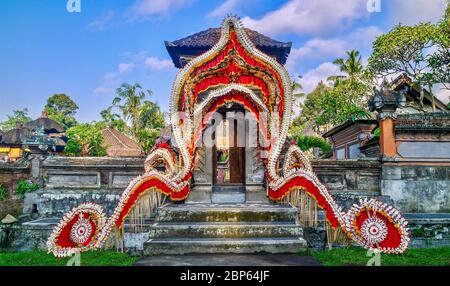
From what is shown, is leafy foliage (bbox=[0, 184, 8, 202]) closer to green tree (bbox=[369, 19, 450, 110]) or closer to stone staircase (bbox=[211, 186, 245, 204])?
stone staircase (bbox=[211, 186, 245, 204])

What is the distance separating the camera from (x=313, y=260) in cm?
615

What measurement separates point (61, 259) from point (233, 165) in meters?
6.01

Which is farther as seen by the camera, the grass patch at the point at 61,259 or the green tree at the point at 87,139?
the green tree at the point at 87,139

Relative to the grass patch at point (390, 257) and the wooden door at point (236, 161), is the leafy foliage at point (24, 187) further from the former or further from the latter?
the grass patch at point (390, 257)

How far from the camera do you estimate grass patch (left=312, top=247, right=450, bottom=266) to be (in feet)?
20.3

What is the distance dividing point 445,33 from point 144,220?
58.3 feet

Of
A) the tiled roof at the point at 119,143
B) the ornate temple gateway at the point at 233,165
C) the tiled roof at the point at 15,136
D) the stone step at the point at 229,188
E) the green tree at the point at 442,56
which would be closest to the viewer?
the ornate temple gateway at the point at 233,165

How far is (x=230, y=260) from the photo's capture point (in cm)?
614

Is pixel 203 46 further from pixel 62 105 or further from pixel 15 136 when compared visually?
pixel 62 105

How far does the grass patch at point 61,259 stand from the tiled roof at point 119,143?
103ft

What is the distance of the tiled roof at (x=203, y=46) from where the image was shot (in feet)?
34.4

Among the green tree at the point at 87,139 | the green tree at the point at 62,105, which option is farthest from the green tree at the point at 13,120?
the green tree at the point at 87,139
